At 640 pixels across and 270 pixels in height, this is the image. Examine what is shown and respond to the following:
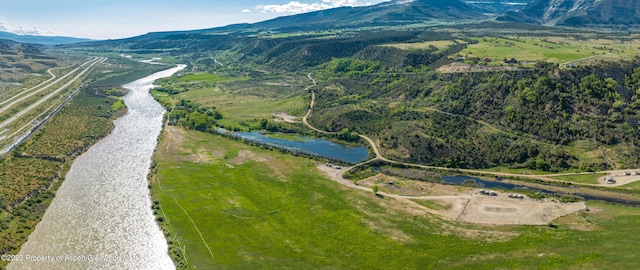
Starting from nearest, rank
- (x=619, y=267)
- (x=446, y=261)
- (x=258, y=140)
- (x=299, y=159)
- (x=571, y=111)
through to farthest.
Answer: (x=619, y=267) < (x=446, y=261) < (x=299, y=159) < (x=571, y=111) < (x=258, y=140)

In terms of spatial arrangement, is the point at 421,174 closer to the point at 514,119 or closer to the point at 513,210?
the point at 513,210

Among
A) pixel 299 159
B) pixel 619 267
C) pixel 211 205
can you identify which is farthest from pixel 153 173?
pixel 619 267

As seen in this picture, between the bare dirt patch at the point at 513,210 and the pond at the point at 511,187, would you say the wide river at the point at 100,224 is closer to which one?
the bare dirt patch at the point at 513,210

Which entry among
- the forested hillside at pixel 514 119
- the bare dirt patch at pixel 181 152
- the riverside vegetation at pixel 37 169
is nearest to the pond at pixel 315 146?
the forested hillside at pixel 514 119

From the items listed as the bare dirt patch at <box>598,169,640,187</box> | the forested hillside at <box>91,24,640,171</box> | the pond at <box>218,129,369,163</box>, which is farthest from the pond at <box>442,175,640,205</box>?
the pond at <box>218,129,369,163</box>

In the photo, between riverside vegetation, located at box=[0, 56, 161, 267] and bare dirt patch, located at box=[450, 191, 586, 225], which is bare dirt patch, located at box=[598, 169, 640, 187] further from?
riverside vegetation, located at box=[0, 56, 161, 267]

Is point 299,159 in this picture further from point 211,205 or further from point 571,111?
point 571,111
